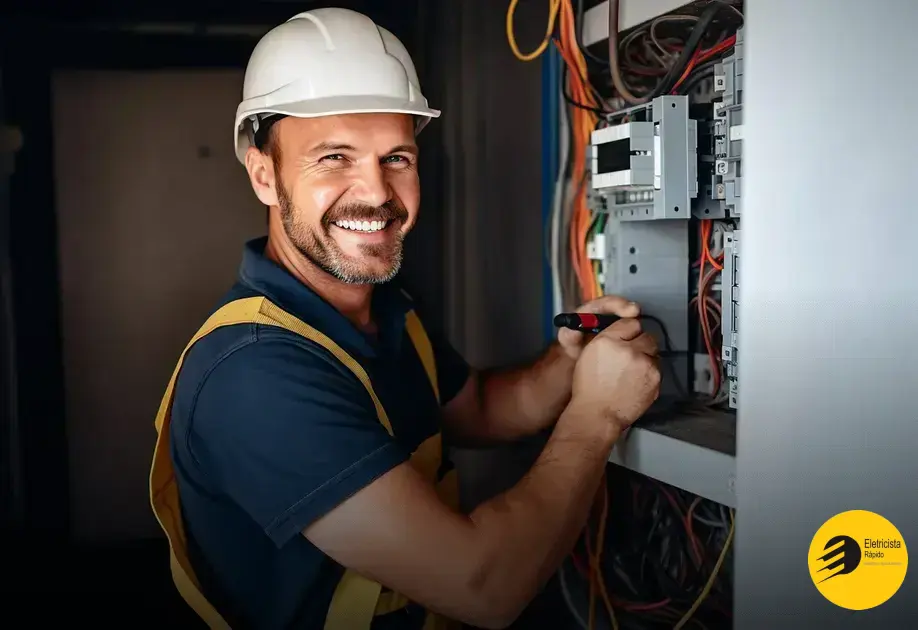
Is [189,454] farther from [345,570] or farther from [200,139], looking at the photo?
[200,139]

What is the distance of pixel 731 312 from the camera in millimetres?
1003

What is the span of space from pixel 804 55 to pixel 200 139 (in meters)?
1.06

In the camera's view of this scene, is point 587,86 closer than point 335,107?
No

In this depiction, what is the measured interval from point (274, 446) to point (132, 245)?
0.72 meters

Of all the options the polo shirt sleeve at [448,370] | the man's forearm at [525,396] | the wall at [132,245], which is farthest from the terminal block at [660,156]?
the wall at [132,245]

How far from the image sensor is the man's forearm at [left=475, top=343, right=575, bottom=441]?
1.25 m

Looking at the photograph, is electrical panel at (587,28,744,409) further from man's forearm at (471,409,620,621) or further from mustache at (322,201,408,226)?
mustache at (322,201,408,226)

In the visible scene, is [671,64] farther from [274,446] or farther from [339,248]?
[274,446]

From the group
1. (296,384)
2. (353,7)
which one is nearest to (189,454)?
(296,384)

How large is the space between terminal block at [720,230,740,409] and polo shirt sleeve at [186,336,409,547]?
42 cm

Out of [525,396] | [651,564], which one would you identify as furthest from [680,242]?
[651,564]

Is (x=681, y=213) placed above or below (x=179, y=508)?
above

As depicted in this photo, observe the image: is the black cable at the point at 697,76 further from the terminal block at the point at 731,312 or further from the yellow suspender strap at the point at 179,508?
the yellow suspender strap at the point at 179,508

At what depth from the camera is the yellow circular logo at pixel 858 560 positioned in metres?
0.78
